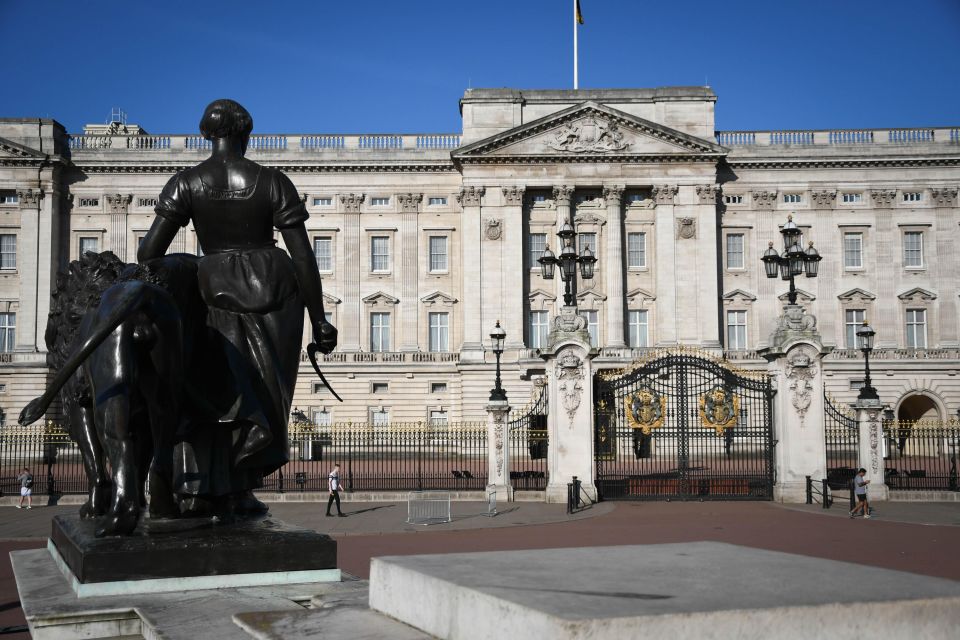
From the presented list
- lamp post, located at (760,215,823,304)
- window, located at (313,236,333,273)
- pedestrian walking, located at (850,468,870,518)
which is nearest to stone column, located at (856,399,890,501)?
lamp post, located at (760,215,823,304)

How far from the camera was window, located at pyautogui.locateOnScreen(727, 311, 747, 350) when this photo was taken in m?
53.5

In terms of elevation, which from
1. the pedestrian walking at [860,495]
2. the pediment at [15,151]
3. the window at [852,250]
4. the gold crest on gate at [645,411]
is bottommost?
the pedestrian walking at [860,495]

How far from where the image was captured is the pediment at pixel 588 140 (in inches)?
2037

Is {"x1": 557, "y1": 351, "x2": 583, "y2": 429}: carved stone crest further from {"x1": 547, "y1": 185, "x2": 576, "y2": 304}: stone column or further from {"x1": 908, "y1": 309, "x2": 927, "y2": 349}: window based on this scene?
{"x1": 908, "y1": 309, "x2": 927, "y2": 349}: window

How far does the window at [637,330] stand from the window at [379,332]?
44.6 ft

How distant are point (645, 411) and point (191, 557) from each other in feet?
70.1

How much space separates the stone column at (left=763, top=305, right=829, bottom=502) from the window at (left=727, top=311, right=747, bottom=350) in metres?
29.0

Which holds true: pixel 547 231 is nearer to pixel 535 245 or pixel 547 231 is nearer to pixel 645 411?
pixel 535 245

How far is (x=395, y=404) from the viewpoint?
5331cm

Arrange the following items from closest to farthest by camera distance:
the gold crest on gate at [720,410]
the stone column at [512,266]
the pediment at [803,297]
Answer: the gold crest on gate at [720,410]
the stone column at [512,266]
the pediment at [803,297]

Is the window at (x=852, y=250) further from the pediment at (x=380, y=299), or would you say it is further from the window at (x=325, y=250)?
the window at (x=325, y=250)

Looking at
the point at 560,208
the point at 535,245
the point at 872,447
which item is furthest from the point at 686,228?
the point at 872,447

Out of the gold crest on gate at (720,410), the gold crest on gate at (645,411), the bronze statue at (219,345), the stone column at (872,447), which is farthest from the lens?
the gold crest on gate at (645,411)

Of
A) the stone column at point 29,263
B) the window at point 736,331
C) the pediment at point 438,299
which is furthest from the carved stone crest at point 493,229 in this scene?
the stone column at point 29,263
